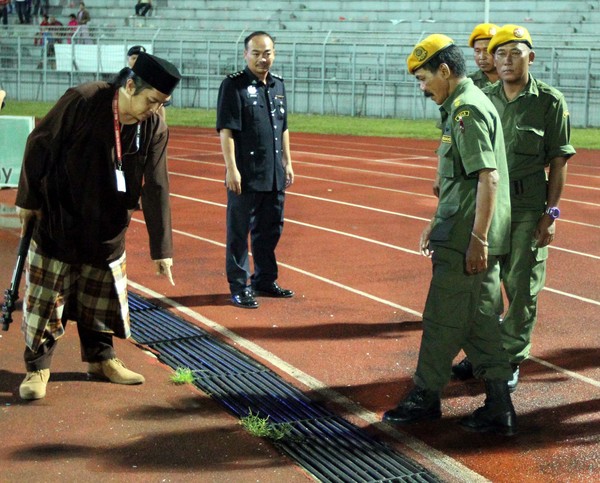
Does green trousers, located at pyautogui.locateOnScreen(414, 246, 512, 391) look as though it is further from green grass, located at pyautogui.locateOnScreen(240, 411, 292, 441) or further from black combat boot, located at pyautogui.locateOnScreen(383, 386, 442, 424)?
green grass, located at pyautogui.locateOnScreen(240, 411, 292, 441)

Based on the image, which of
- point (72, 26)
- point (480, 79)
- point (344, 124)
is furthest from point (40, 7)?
point (480, 79)

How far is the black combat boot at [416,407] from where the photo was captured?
519 centimetres

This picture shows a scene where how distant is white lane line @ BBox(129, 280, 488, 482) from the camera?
467 cm

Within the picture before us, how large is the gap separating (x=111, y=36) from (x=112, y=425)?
30644mm

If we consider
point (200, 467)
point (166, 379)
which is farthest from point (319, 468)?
point (166, 379)

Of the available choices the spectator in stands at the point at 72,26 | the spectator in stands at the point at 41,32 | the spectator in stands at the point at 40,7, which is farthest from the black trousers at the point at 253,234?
the spectator in stands at the point at 40,7

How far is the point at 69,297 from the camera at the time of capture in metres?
5.54

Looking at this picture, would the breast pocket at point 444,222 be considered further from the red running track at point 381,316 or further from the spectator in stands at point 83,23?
the spectator in stands at point 83,23

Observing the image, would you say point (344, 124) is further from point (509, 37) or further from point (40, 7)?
point (509, 37)

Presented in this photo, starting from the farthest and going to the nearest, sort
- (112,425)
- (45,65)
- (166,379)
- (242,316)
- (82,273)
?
(45,65), (242,316), (166,379), (82,273), (112,425)

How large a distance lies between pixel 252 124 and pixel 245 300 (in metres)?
Result: 1.34

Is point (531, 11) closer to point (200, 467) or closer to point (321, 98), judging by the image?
point (321, 98)

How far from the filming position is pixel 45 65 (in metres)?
32.7

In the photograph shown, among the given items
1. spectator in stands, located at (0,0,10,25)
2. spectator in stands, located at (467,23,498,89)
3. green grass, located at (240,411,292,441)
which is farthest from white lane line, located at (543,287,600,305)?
spectator in stands, located at (0,0,10,25)
